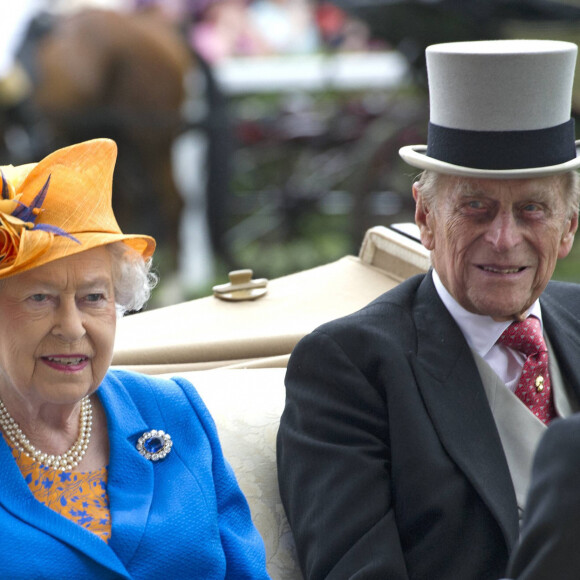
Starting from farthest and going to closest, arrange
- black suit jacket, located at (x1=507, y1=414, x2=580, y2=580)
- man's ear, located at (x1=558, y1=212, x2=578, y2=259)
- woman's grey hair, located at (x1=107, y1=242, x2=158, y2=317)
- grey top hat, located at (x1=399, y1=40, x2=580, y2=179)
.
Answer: man's ear, located at (x1=558, y1=212, x2=578, y2=259), grey top hat, located at (x1=399, y1=40, x2=580, y2=179), woman's grey hair, located at (x1=107, y1=242, x2=158, y2=317), black suit jacket, located at (x1=507, y1=414, x2=580, y2=580)

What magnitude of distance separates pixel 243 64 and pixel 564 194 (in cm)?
986

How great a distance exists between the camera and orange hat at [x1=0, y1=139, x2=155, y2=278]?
76.5 inches

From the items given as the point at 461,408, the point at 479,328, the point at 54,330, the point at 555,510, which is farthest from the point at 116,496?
the point at 555,510

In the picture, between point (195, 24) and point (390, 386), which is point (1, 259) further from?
point (195, 24)

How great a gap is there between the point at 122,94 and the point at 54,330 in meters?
6.34

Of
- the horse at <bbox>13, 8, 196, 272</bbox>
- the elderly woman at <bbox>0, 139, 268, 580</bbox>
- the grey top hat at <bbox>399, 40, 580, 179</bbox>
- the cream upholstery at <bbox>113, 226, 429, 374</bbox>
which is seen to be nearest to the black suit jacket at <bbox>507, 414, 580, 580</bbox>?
the elderly woman at <bbox>0, 139, 268, 580</bbox>

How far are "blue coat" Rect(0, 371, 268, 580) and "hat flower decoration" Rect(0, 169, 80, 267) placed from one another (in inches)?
13.5

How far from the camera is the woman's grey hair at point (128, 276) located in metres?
2.13

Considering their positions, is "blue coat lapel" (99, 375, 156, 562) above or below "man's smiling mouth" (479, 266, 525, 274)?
below

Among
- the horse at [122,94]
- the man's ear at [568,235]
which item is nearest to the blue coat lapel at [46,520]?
the man's ear at [568,235]

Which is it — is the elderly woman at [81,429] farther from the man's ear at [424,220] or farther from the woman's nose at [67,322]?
the man's ear at [424,220]

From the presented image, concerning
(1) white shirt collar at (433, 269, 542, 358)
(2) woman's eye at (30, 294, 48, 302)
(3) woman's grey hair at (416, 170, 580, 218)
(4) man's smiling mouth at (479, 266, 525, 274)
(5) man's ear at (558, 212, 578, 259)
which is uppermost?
(3) woman's grey hair at (416, 170, 580, 218)

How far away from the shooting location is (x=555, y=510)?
128cm

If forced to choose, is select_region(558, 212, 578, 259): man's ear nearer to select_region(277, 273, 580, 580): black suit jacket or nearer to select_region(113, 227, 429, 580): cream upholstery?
select_region(277, 273, 580, 580): black suit jacket
